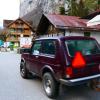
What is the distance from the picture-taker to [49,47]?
730 cm

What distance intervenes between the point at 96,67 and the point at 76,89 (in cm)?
141

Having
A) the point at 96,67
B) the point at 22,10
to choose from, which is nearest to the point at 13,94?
the point at 96,67

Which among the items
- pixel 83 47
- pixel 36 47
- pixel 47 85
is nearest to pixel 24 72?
pixel 36 47

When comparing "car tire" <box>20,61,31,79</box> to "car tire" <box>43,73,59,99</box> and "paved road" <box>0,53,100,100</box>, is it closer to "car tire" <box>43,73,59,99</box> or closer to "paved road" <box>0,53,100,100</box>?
"paved road" <box>0,53,100,100</box>

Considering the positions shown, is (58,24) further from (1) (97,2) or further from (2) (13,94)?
(1) (97,2)

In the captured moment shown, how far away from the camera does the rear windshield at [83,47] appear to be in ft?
21.8

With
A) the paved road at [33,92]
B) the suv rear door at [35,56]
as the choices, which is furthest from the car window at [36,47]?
the paved road at [33,92]

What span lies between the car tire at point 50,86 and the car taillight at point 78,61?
33.4 inches

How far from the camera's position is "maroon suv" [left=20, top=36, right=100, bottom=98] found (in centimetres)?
632

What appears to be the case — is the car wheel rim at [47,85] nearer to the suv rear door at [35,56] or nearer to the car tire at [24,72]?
the suv rear door at [35,56]

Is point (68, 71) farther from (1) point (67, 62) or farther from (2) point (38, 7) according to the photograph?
(2) point (38, 7)

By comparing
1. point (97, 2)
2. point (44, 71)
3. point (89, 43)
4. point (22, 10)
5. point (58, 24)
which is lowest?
point (44, 71)

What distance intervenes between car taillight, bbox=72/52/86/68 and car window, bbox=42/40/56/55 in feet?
2.51

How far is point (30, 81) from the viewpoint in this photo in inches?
373
